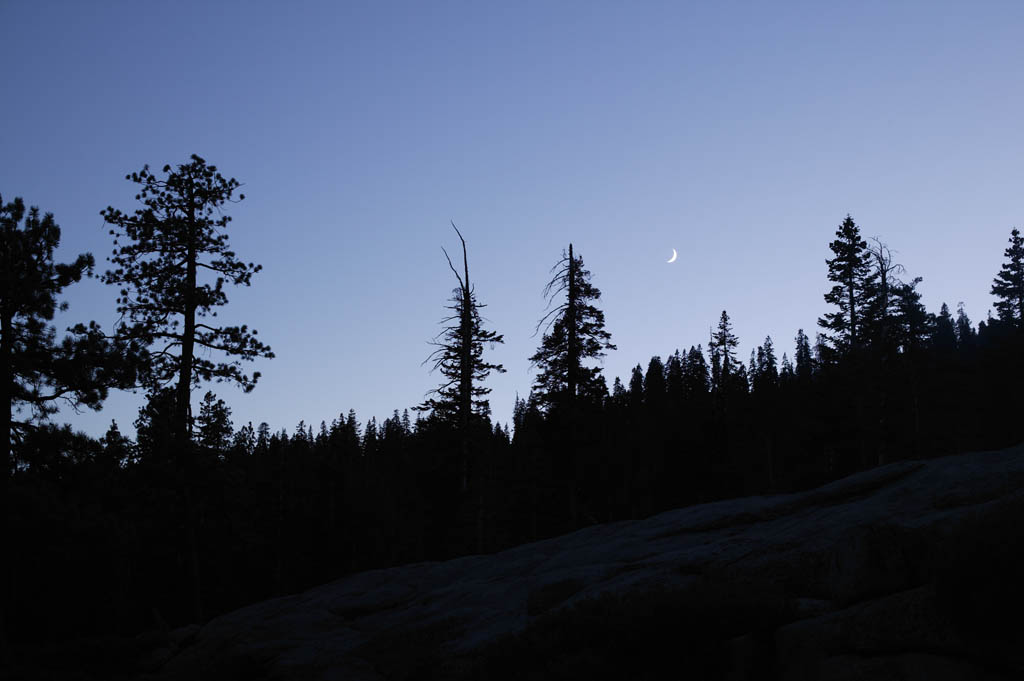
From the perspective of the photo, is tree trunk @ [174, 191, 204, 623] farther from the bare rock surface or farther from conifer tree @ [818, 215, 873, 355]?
conifer tree @ [818, 215, 873, 355]

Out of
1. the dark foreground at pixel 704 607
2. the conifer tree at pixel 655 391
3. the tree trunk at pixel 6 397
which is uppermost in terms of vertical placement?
the conifer tree at pixel 655 391

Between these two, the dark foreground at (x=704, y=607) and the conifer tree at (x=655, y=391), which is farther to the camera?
the conifer tree at (x=655, y=391)

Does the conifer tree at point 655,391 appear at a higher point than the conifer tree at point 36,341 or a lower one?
higher

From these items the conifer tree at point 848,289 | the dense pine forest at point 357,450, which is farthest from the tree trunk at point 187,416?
the conifer tree at point 848,289

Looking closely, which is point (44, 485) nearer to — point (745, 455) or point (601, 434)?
point (601, 434)

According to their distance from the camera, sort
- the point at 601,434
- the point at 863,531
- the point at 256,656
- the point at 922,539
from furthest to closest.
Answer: the point at 601,434 → the point at 256,656 → the point at 863,531 → the point at 922,539

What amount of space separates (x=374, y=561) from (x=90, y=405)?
40.7 meters

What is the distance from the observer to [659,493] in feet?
190

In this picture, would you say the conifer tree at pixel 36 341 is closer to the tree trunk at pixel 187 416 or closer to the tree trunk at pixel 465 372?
the tree trunk at pixel 187 416

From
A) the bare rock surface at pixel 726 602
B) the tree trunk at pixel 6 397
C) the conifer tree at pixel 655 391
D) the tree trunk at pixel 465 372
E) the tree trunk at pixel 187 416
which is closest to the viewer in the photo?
the bare rock surface at pixel 726 602

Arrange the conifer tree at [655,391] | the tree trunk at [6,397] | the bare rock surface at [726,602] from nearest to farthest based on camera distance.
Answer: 1. the bare rock surface at [726,602]
2. the tree trunk at [6,397]
3. the conifer tree at [655,391]

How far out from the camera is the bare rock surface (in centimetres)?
666

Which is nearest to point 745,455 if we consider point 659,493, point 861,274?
point 659,493

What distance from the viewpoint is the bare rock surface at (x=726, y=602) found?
6661mm
